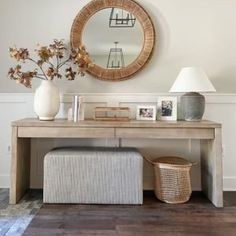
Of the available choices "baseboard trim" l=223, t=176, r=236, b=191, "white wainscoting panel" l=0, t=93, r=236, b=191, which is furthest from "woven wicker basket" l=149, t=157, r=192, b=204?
"baseboard trim" l=223, t=176, r=236, b=191

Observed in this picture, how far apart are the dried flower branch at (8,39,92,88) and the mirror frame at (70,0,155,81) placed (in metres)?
0.17

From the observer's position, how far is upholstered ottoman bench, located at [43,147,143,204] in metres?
2.35

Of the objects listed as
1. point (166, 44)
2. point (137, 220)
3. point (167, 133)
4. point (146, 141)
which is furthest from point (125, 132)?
point (166, 44)

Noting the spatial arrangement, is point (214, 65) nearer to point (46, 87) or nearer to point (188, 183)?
point (188, 183)

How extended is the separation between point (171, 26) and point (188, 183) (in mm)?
1573

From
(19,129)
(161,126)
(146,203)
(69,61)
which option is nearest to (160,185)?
(146,203)

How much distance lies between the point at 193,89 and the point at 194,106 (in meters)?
0.19

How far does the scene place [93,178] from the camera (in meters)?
2.35

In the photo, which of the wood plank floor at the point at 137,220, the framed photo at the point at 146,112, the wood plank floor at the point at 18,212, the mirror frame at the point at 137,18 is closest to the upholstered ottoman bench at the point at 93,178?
the wood plank floor at the point at 137,220

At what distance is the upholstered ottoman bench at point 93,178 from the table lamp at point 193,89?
0.69 meters

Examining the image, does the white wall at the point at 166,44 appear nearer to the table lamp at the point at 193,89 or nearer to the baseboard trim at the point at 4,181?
the baseboard trim at the point at 4,181

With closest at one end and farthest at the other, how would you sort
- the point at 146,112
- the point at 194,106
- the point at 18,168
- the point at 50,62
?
the point at 18,168 < the point at 194,106 < the point at 146,112 < the point at 50,62

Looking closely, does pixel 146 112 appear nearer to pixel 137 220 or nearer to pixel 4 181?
pixel 137 220

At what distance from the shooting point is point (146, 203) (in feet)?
8.07
